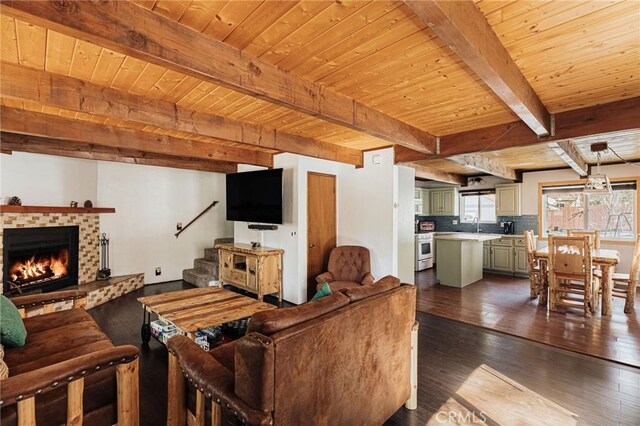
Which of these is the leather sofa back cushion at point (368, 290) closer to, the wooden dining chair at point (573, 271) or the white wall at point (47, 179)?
the wooden dining chair at point (573, 271)

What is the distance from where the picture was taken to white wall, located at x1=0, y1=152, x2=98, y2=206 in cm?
404

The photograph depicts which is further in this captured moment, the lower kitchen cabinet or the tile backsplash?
the tile backsplash

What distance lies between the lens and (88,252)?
491 cm

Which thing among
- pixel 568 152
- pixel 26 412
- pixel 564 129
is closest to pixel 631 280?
pixel 568 152

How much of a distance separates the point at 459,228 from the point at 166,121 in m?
7.21

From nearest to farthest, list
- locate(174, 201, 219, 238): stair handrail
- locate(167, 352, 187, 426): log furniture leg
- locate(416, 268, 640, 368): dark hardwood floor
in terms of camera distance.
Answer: locate(167, 352, 187, 426): log furniture leg
locate(416, 268, 640, 368): dark hardwood floor
locate(174, 201, 219, 238): stair handrail

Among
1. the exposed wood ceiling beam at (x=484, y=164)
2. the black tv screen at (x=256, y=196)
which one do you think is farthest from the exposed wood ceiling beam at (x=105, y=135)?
the exposed wood ceiling beam at (x=484, y=164)

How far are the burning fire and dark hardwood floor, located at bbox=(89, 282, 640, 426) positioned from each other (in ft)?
5.36

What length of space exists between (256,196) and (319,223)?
1.11 m

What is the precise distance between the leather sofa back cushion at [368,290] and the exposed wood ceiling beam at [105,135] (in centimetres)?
321

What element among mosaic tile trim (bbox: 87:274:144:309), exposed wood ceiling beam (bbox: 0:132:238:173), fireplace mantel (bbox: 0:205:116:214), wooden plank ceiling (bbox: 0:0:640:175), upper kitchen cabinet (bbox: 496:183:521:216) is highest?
wooden plank ceiling (bbox: 0:0:640:175)

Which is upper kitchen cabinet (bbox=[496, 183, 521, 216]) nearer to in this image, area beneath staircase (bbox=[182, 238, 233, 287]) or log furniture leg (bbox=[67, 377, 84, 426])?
area beneath staircase (bbox=[182, 238, 233, 287])

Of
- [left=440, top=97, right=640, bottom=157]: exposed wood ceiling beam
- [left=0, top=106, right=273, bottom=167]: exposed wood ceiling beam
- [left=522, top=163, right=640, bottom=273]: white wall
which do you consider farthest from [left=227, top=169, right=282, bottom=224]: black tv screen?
[left=522, top=163, right=640, bottom=273]: white wall

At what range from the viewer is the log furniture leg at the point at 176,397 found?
1.69m
